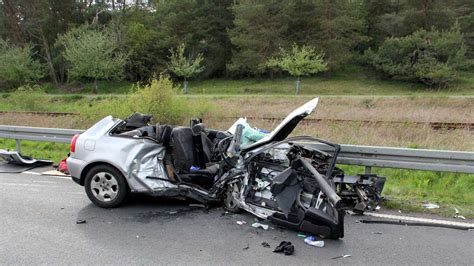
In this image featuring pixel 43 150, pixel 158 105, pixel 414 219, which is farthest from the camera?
pixel 158 105

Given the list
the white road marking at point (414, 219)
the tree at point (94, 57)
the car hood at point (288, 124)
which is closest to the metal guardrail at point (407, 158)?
the white road marking at point (414, 219)

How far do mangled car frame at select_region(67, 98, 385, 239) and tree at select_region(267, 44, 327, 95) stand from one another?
33316 mm

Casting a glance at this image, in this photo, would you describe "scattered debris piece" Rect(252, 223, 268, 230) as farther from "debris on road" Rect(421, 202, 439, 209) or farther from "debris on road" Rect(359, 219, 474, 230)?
"debris on road" Rect(421, 202, 439, 209)

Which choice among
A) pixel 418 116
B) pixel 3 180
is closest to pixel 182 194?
pixel 3 180

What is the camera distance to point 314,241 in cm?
Result: 425

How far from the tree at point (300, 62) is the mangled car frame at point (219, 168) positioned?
33.3 m

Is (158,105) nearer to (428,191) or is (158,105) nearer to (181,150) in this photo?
(181,150)

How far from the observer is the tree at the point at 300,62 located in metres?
39.0

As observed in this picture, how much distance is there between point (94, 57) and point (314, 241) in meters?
39.3

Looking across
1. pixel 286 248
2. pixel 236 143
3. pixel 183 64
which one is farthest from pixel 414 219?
pixel 183 64

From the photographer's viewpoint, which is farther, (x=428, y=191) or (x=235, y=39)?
(x=235, y=39)

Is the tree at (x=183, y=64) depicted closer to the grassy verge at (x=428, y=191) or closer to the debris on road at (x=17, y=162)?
the debris on road at (x=17, y=162)

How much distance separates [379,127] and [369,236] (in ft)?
23.8

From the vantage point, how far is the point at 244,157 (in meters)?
5.08
